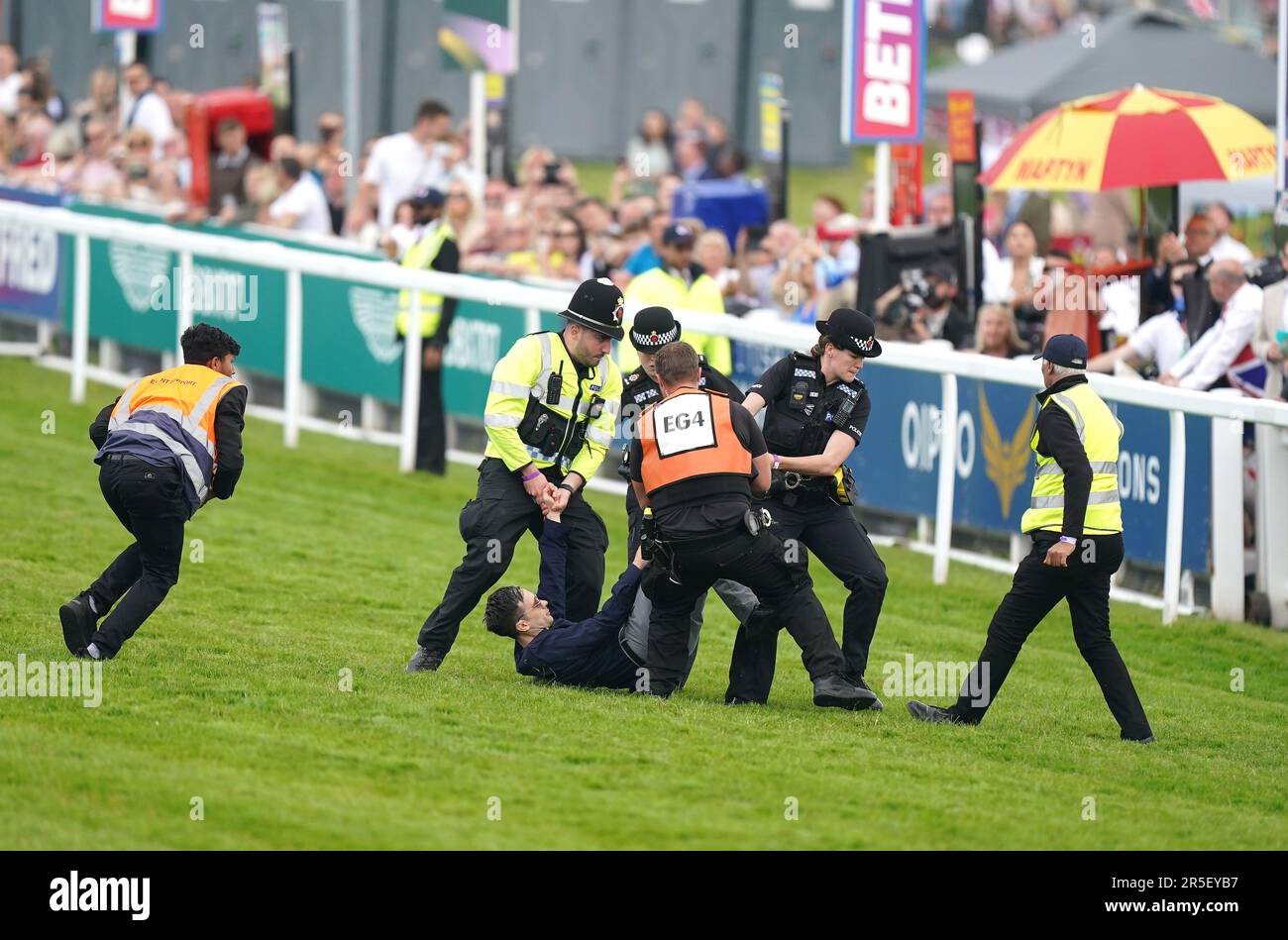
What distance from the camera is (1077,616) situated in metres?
9.38

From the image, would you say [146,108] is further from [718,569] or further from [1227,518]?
[718,569]

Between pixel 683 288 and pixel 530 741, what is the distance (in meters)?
5.71

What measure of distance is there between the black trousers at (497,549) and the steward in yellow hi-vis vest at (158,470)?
1.16 m

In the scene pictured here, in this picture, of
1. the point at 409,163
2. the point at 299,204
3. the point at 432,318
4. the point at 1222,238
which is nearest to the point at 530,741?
the point at 432,318

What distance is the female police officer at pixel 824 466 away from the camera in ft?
31.9

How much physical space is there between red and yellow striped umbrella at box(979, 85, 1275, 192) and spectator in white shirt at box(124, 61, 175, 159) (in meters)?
12.3

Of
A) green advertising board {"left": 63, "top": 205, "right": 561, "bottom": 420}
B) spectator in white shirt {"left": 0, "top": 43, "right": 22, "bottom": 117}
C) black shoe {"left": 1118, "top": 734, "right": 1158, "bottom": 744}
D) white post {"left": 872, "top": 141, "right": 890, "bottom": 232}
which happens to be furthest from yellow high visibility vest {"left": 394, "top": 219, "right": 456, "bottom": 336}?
spectator in white shirt {"left": 0, "top": 43, "right": 22, "bottom": 117}

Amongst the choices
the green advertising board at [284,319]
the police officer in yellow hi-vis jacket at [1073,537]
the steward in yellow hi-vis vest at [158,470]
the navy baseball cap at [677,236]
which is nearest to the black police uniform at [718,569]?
the police officer in yellow hi-vis jacket at [1073,537]

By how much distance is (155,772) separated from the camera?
7664mm

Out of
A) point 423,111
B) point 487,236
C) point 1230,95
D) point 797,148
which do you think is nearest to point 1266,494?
point 487,236

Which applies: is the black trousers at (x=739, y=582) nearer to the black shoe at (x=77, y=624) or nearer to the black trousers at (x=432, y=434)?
the black shoe at (x=77, y=624)

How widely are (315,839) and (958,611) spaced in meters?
6.24

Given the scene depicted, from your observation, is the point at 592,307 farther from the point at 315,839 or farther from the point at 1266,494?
the point at 1266,494
